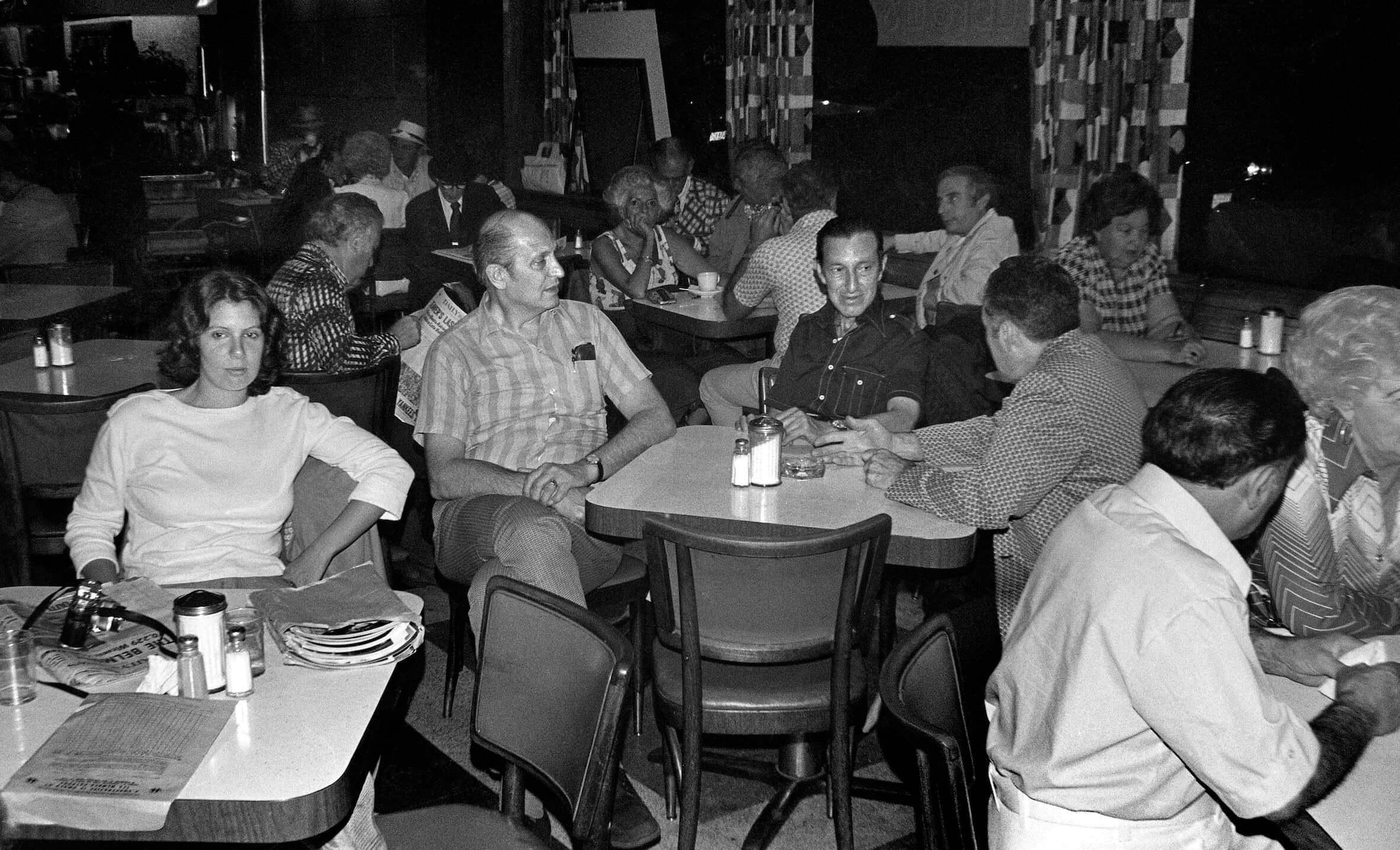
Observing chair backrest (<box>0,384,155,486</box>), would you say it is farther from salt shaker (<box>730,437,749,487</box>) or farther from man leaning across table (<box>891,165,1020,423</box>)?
man leaning across table (<box>891,165,1020,423</box>)

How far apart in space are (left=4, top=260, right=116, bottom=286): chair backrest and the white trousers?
17.5 ft

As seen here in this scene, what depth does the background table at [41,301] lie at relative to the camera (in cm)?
532

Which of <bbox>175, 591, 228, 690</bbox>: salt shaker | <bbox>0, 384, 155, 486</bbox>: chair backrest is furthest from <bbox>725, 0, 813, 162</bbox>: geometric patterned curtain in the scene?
<bbox>175, 591, 228, 690</bbox>: salt shaker

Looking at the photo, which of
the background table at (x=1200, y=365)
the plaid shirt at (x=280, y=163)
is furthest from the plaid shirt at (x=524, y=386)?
the plaid shirt at (x=280, y=163)

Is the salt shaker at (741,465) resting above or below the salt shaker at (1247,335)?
below

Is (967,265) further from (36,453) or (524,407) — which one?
(36,453)

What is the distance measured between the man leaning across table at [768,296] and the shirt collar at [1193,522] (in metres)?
2.98

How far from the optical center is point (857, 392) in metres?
3.79

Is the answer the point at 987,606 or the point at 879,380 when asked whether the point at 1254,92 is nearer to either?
the point at 879,380

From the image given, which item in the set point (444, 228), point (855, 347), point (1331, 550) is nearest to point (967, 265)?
point (855, 347)

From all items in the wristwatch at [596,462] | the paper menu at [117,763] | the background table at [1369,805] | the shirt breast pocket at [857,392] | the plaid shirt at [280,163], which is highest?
the plaid shirt at [280,163]

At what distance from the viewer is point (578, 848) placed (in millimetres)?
1927

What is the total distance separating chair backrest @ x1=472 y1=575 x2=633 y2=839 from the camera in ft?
6.26

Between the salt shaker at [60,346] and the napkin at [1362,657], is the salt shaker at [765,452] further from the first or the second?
the salt shaker at [60,346]
